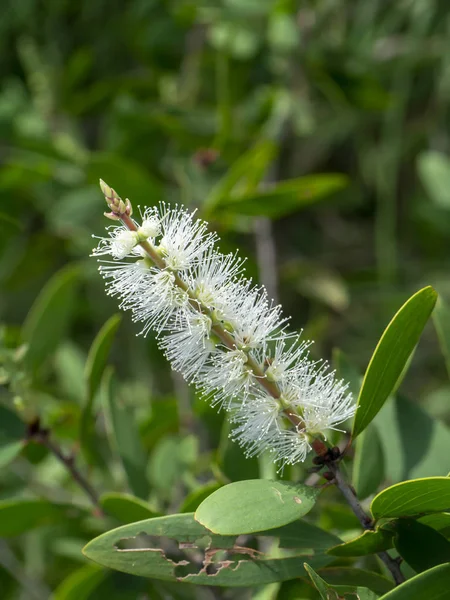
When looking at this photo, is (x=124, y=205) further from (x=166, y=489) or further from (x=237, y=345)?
(x=166, y=489)

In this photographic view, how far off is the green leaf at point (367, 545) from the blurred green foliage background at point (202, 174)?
0.46 metres

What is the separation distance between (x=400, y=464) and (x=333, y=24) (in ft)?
4.70

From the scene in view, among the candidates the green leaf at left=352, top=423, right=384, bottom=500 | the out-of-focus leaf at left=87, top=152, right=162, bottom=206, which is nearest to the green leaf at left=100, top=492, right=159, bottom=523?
the green leaf at left=352, top=423, right=384, bottom=500

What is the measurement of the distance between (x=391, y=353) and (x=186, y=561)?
315 mm

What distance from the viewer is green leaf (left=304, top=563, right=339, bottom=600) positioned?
2.06 ft

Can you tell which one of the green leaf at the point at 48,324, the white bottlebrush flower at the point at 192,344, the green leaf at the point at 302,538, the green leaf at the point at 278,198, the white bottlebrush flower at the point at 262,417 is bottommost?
the green leaf at the point at 302,538

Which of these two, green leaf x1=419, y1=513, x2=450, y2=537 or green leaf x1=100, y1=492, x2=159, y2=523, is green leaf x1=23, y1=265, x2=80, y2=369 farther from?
green leaf x1=419, y1=513, x2=450, y2=537

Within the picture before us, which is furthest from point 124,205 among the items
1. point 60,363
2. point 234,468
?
point 60,363

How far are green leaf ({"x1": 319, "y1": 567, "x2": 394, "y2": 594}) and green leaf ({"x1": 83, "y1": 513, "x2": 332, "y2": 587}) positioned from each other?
0.15ft

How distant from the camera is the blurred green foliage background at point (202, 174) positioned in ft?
4.82

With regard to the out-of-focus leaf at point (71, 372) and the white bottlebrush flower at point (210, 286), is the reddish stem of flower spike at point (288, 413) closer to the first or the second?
the white bottlebrush flower at point (210, 286)

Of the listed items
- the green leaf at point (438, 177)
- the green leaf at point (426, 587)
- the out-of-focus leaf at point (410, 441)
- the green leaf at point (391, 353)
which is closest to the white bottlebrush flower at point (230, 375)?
the green leaf at point (391, 353)

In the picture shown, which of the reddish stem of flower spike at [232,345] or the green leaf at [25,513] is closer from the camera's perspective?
the reddish stem of flower spike at [232,345]

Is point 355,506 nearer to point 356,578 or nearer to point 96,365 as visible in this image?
point 356,578
